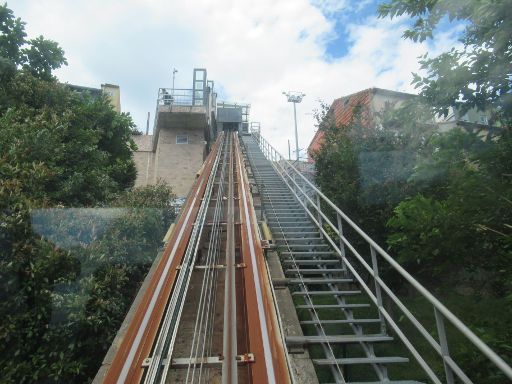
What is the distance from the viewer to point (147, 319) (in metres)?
3.80

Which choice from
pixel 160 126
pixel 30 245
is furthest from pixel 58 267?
pixel 160 126

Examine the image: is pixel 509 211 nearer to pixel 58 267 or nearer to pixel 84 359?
pixel 84 359

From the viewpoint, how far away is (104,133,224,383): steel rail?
123 inches

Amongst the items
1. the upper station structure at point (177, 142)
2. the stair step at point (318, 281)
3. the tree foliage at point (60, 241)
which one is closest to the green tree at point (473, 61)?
the stair step at point (318, 281)

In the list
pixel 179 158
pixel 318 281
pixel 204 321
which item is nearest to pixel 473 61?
pixel 318 281

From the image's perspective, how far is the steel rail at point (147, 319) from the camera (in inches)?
123

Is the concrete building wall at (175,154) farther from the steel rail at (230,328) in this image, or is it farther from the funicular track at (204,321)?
the steel rail at (230,328)

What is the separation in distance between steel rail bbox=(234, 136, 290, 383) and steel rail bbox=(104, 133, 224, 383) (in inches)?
34.9

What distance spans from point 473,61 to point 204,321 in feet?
13.2

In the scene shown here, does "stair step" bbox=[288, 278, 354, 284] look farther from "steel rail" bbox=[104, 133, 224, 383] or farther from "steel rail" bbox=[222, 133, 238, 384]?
"steel rail" bbox=[104, 133, 224, 383]

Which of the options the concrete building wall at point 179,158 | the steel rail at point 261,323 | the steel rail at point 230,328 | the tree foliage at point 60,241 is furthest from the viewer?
the concrete building wall at point 179,158

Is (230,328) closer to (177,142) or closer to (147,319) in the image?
(147,319)

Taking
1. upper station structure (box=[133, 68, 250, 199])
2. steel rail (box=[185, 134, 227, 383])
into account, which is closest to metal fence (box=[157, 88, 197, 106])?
upper station structure (box=[133, 68, 250, 199])

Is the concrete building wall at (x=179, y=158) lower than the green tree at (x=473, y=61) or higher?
higher
